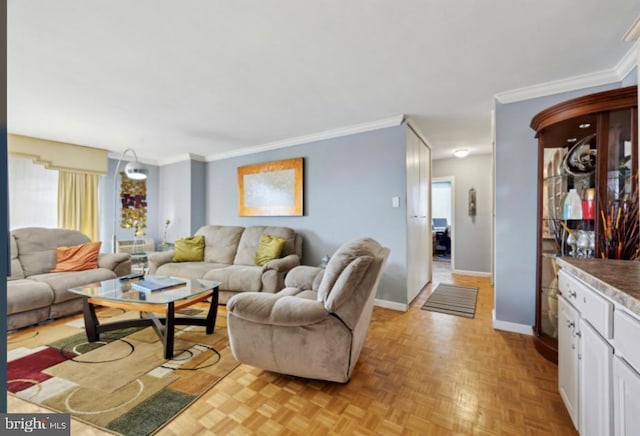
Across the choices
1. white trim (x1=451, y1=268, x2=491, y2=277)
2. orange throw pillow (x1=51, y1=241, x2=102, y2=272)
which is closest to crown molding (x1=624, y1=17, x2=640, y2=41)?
white trim (x1=451, y1=268, x2=491, y2=277)

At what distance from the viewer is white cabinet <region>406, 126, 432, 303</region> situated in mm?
3344

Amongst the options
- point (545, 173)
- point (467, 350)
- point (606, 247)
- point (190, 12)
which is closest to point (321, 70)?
point (190, 12)

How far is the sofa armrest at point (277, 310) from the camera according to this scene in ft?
5.25

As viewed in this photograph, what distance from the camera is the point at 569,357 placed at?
55.6 inches

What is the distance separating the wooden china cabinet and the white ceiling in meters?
0.45

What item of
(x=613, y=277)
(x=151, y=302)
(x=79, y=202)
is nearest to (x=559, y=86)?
(x=613, y=277)

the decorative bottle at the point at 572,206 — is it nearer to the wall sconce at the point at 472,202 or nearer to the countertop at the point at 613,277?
the countertop at the point at 613,277

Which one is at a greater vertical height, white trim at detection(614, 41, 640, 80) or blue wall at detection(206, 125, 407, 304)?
white trim at detection(614, 41, 640, 80)

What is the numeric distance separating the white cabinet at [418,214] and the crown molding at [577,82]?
1086mm

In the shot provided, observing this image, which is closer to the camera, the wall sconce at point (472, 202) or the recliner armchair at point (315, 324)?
the recliner armchair at point (315, 324)

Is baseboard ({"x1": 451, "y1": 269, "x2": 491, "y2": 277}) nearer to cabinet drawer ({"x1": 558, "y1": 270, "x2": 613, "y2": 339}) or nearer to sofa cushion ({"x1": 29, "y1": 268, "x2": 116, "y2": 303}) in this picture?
cabinet drawer ({"x1": 558, "y1": 270, "x2": 613, "y2": 339})

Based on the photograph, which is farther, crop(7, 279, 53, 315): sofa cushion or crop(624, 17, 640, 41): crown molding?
crop(7, 279, 53, 315): sofa cushion

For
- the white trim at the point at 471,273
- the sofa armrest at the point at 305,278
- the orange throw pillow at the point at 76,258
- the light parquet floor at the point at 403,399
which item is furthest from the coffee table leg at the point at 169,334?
the white trim at the point at 471,273

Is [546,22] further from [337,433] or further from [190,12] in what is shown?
[337,433]
